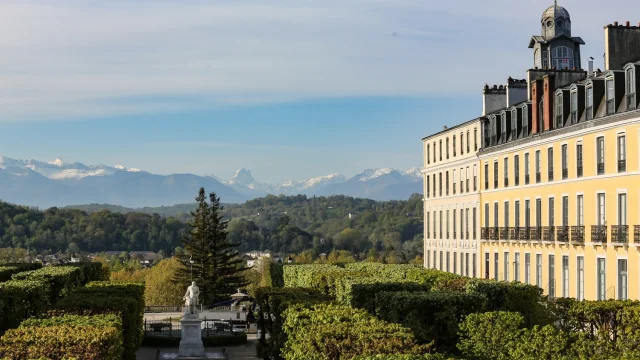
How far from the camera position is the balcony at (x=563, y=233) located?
58844 millimetres

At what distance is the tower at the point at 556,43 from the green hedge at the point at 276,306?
3692 cm

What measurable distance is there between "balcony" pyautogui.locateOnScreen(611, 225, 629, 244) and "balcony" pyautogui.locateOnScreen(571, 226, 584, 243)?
169 inches

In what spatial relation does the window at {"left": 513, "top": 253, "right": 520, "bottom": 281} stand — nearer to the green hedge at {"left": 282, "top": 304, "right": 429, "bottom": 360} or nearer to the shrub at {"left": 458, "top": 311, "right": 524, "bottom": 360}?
the green hedge at {"left": 282, "top": 304, "right": 429, "bottom": 360}

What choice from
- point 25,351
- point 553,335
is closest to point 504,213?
point 553,335

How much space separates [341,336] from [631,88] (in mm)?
28320

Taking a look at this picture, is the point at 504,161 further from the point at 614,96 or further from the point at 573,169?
the point at 614,96

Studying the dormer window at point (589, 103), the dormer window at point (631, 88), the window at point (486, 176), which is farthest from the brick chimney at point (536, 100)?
the dormer window at point (631, 88)

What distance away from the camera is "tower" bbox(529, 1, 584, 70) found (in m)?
81.1

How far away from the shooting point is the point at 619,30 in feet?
190

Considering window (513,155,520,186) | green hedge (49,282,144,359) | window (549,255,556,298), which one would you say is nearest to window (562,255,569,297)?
window (549,255,556,298)

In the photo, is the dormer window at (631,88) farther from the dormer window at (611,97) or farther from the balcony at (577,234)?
the balcony at (577,234)

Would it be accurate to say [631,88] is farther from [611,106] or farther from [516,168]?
[516,168]

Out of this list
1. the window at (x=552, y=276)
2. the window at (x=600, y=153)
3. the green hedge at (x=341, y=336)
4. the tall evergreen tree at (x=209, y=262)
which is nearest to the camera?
the green hedge at (x=341, y=336)

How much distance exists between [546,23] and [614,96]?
3179 cm
